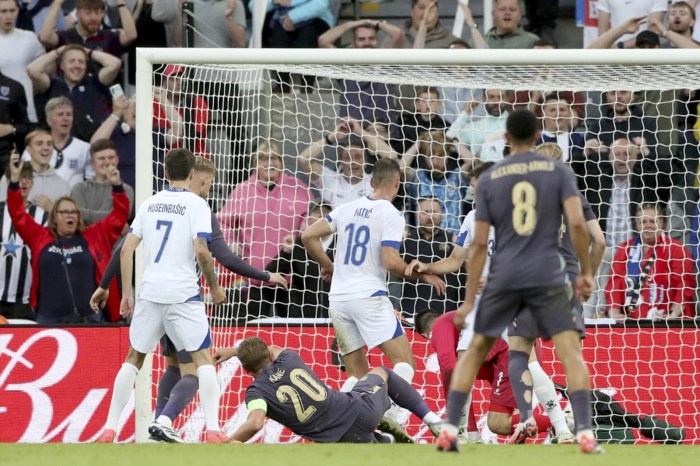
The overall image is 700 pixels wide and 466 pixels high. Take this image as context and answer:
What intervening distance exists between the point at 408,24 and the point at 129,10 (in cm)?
310

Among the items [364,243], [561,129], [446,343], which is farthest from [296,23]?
[446,343]

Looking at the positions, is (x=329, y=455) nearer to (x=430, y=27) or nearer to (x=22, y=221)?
(x=22, y=221)

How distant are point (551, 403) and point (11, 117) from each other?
7095mm

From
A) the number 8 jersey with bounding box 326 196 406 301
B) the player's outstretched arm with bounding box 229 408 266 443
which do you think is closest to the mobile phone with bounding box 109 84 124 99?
the number 8 jersey with bounding box 326 196 406 301

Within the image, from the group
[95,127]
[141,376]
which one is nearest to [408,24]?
[95,127]

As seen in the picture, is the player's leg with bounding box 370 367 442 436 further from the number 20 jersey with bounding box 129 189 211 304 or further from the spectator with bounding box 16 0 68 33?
the spectator with bounding box 16 0 68 33

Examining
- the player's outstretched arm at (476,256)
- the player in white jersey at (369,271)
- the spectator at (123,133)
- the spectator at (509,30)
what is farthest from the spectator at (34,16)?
the player's outstretched arm at (476,256)

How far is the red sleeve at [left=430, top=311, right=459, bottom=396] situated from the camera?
396 inches

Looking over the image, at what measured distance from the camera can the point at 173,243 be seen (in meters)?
9.23

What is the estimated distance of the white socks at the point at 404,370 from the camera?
10.0m

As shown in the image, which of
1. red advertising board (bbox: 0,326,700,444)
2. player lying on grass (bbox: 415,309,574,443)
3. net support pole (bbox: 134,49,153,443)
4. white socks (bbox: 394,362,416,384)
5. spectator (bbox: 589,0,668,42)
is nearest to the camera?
player lying on grass (bbox: 415,309,574,443)

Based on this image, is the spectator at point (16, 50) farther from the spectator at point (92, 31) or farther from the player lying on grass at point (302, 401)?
the player lying on grass at point (302, 401)

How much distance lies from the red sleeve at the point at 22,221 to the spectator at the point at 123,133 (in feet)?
3.87

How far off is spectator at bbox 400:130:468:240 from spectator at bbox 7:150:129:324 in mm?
2811
